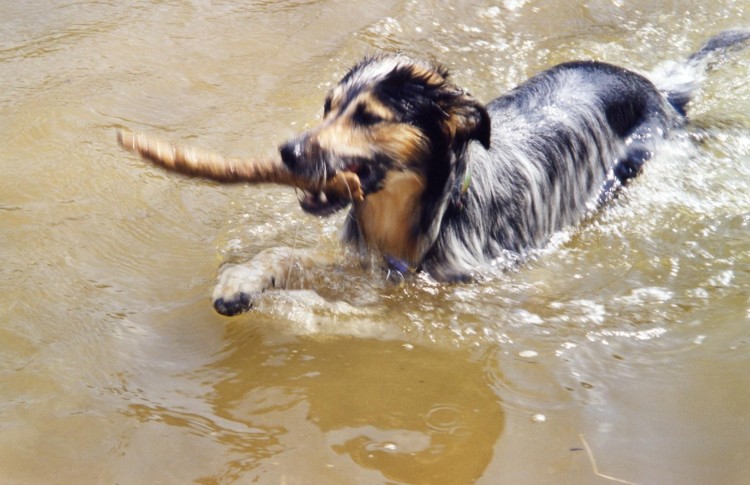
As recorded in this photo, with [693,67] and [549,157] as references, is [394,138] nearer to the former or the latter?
[549,157]

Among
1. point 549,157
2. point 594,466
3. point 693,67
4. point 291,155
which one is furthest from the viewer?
point 693,67

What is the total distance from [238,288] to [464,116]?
4.02ft

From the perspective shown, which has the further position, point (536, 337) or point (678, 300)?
point (678, 300)

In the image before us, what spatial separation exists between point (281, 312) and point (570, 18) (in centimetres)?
450

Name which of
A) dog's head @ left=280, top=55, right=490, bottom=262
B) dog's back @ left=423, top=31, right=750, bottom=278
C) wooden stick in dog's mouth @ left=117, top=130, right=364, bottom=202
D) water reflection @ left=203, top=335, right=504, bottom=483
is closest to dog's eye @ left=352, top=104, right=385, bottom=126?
dog's head @ left=280, top=55, right=490, bottom=262

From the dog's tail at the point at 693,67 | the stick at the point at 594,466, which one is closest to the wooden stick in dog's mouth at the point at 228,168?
the stick at the point at 594,466

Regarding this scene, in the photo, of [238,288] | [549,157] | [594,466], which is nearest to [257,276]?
[238,288]

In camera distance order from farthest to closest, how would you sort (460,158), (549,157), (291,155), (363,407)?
(549,157) → (460,158) → (291,155) → (363,407)

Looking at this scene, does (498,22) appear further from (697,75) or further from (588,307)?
(588,307)

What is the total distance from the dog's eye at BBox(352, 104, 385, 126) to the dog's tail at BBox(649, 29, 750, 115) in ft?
9.55

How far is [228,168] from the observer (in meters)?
3.07

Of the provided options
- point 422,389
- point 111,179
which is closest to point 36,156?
point 111,179

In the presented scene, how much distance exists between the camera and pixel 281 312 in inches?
137

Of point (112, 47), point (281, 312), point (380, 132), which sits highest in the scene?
point (380, 132)
